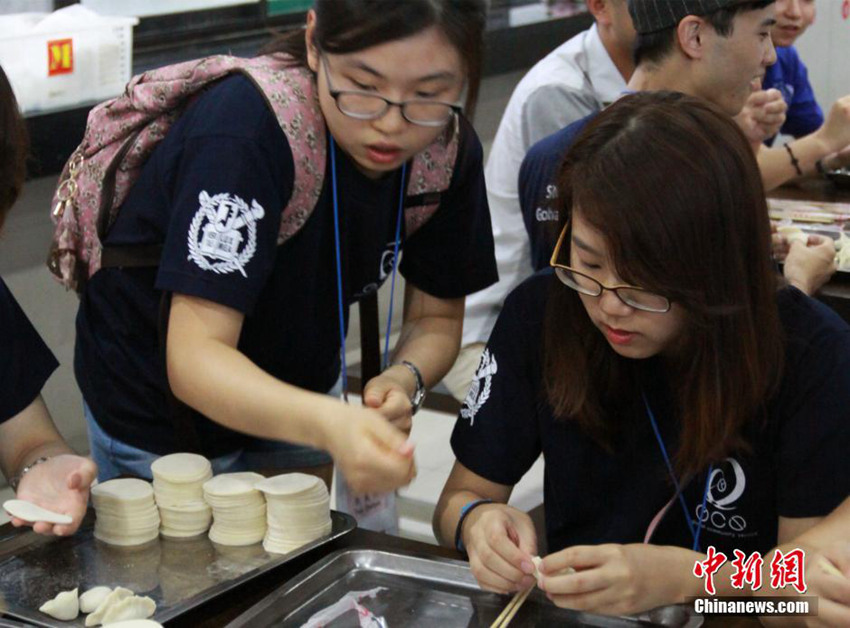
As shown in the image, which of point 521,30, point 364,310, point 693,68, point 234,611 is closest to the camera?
point 234,611

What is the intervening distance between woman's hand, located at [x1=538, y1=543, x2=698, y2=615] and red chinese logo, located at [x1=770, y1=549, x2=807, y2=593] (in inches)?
4.3

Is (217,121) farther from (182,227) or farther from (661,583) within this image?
(661,583)

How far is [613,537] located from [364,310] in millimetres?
519

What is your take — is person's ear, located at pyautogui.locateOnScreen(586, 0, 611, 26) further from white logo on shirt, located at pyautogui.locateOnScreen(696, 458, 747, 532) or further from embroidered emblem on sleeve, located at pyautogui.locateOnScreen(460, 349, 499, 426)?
white logo on shirt, located at pyautogui.locateOnScreen(696, 458, 747, 532)

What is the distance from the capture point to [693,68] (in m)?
2.25

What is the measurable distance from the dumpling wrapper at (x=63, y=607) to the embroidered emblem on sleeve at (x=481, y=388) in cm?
56

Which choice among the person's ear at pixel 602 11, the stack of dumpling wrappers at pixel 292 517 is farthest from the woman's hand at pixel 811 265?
the stack of dumpling wrappers at pixel 292 517

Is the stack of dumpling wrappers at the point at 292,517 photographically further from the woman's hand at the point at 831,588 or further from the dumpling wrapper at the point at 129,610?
the woman's hand at the point at 831,588

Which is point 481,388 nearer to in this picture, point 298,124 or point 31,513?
point 298,124

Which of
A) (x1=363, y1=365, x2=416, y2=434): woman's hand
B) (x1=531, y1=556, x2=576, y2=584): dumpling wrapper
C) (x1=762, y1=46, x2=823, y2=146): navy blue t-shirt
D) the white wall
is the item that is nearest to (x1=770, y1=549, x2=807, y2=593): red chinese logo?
(x1=531, y1=556, x2=576, y2=584): dumpling wrapper

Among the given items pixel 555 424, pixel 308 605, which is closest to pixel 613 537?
pixel 555 424

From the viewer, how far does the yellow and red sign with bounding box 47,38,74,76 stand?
125 inches

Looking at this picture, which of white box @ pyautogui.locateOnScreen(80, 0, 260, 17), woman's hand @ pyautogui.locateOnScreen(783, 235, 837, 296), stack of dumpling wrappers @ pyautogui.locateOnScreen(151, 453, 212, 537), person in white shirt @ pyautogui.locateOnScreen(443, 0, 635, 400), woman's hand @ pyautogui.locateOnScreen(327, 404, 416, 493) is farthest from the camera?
white box @ pyautogui.locateOnScreen(80, 0, 260, 17)

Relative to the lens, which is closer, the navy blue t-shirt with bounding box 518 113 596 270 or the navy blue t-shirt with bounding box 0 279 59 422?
the navy blue t-shirt with bounding box 0 279 59 422
